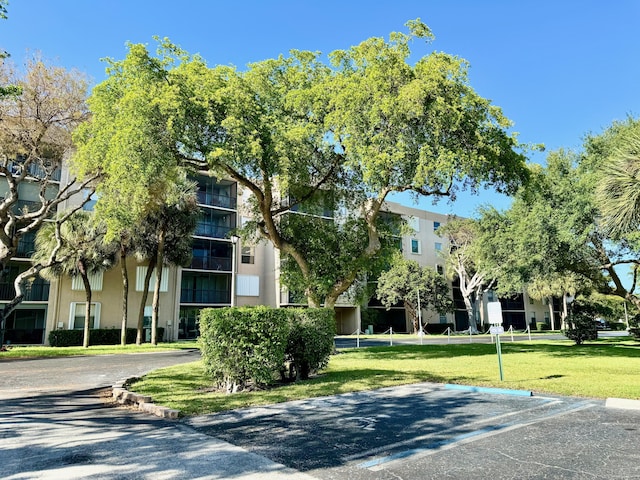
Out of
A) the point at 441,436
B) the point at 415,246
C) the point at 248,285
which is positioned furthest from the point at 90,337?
the point at 415,246

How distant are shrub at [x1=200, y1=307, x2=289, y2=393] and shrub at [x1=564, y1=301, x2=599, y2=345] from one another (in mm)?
20746

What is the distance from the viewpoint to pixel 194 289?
120 ft

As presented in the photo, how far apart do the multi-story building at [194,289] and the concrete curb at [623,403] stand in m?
14.8

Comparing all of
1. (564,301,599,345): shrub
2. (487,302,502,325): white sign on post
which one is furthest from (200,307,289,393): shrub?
(564,301,599,345): shrub

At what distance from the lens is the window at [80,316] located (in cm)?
3035

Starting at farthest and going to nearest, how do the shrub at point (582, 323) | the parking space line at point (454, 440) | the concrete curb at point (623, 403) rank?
the shrub at point (582, 323) < the concrete curb at point (623, 403) < the parking space line at point (454, 440)

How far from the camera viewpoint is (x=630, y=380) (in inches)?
386

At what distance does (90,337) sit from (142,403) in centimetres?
2532

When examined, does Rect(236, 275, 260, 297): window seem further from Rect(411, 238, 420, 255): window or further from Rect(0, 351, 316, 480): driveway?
Rect(0, 351, 316, 480): driveway

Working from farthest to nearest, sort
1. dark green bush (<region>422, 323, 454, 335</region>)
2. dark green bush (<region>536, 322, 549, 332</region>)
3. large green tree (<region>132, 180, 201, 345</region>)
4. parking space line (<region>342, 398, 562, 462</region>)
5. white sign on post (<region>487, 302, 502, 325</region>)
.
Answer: dark green bush (<region>536, 322, 549, 332</region>), dark green bush (<region>422, 323, 454, 335</region>), large green tree (<region>132, 180, 201, 345</region>), white sign on post (<region>487, 302, 502, 325</region>), parking space line (<region>342, 398, 562, 462</region>)

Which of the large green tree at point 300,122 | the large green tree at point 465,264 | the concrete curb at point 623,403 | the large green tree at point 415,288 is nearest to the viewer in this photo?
the concrete curb at point 623,403

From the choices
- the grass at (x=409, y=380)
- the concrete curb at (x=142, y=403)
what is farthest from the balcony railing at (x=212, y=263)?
the concrete curb at (x=142, y=403)

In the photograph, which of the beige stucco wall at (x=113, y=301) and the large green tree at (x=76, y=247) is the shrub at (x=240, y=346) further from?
the beige stucco wall at (x=113, y=301)

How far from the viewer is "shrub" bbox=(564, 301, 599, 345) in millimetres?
23828
